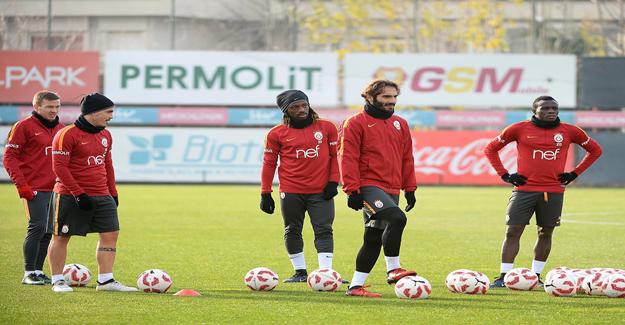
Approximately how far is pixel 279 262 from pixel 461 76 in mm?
25508

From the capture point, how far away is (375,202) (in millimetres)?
10977

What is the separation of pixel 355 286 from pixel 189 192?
923 inches

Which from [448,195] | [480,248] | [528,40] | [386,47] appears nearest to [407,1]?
[386,47]

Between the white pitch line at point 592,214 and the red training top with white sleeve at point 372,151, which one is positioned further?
the white pitch line at point 592,214

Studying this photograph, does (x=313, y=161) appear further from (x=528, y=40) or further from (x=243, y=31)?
(x=528, y=40)

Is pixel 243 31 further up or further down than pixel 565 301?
further up

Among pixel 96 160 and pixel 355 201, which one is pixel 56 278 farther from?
pixel 355 201

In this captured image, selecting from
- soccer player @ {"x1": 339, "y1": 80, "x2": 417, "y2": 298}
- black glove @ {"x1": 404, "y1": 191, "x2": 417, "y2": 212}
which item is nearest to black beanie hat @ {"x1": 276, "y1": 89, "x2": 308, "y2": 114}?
soccer player @ {"x1": 339, "y1": 80, "x2": 417, "y2": 298}

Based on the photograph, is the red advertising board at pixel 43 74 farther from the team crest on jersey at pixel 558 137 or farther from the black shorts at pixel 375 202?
the black shorts at pixel 375 202

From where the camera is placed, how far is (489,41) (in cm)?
5306

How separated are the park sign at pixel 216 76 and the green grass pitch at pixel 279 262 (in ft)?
32.2

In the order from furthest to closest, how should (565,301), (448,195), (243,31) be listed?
(243,31) → (448,195) → (565,301)

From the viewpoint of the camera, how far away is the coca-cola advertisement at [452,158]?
38.8 meters

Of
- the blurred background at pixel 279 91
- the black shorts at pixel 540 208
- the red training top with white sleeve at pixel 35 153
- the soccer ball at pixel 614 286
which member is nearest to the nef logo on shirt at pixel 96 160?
the red training top with white sleeve at pixel 35 153
